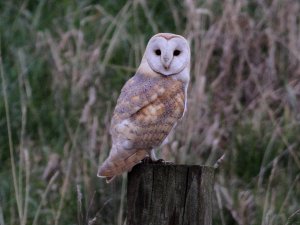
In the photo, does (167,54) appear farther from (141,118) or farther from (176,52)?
(141,118)

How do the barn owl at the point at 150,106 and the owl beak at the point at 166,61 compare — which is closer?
the barn owl at the point at 150,106

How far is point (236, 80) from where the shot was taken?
534cm

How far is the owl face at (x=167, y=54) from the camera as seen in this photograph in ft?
10.7

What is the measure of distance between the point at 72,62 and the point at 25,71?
358 millimetres

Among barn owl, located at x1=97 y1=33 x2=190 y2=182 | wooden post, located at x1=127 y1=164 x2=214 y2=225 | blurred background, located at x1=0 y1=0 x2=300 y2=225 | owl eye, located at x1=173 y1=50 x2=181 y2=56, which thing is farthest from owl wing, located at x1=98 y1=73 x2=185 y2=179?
blurred background, located at x1=0 y1=0 x2=300 y2=225

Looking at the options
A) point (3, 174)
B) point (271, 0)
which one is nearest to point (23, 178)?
point (3, 174)

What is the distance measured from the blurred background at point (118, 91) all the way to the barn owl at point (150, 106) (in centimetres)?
95

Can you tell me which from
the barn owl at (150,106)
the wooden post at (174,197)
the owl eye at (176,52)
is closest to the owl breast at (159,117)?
the barn owl at (150,106)

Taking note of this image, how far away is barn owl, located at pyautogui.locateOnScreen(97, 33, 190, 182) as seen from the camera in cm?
298

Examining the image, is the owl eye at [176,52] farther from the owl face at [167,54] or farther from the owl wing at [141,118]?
the owl wing at [141,118]

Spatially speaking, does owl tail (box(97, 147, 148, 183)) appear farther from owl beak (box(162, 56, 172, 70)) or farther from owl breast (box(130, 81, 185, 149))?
owl beak (box(162, 56, 172, 70))

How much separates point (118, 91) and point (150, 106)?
210 centimetres

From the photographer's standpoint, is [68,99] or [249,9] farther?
[249,9]

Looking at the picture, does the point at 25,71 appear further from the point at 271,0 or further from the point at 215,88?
the point at 271,0
